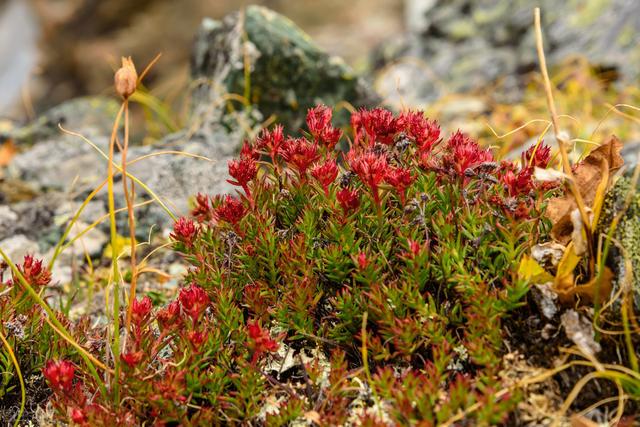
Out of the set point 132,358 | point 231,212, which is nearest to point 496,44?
point 231,212

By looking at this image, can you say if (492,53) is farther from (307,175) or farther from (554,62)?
(307,175)

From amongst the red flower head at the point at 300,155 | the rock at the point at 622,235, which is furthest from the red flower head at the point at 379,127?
the rock at the point at 622,235

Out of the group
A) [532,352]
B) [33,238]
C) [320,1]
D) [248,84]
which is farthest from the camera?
[320,1]

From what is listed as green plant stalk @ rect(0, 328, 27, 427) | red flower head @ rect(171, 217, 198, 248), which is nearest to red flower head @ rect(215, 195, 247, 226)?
red flower head @ rect(171, 217, 198, 248)

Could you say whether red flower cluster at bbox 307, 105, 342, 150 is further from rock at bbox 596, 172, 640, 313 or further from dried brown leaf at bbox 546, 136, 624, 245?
rock at bbox 596, 172, 640, 313

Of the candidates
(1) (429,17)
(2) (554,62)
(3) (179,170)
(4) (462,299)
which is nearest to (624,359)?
(4) (462,299)

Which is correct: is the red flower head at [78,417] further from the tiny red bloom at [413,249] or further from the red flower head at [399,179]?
the red flower head at [399,179]

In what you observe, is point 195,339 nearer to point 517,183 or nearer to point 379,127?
point 379,127
